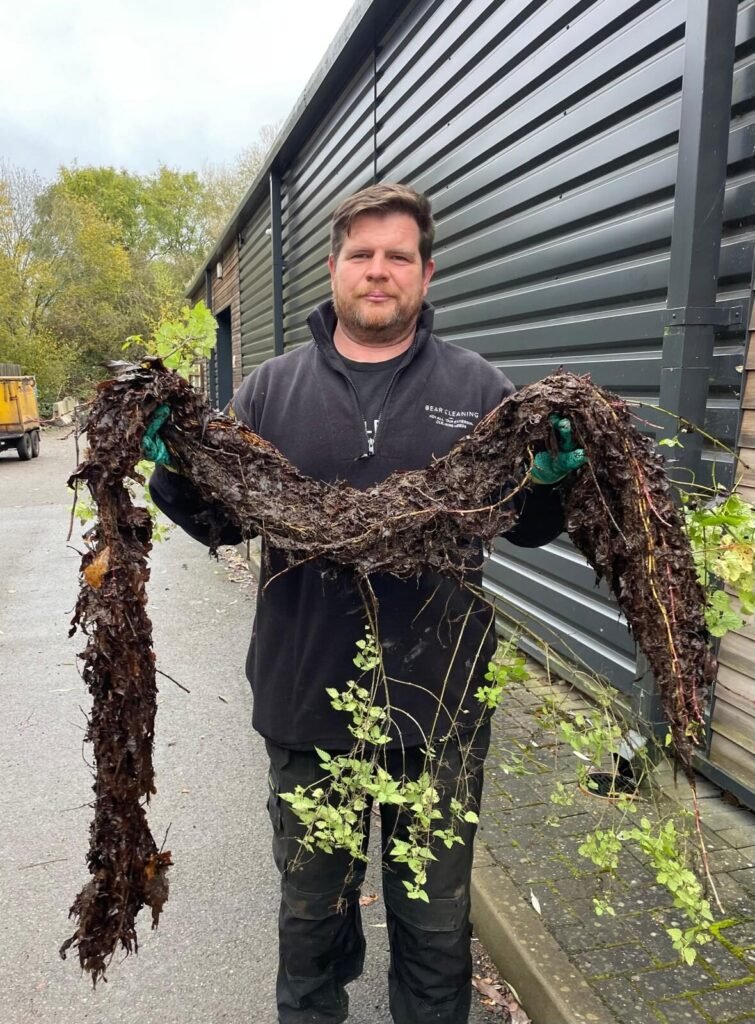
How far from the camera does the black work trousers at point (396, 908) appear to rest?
197 cm

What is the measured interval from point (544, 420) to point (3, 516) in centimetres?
1123

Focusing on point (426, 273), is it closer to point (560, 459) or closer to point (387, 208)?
point (387, 208)

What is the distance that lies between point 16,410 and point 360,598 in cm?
1763

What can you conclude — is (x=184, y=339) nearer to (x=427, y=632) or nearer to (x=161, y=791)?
(x=427, y=632)

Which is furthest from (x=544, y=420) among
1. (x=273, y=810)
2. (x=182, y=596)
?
(x=182, y=596)

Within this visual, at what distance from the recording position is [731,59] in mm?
2697

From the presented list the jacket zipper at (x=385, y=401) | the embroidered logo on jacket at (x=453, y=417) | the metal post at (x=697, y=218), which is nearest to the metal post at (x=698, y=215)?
the metal post at (x=697, y=218)

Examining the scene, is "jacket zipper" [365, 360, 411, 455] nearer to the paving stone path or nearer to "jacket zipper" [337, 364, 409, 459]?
"jacket zipper" [337, 364, 409, 459]

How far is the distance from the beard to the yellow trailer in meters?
15.9

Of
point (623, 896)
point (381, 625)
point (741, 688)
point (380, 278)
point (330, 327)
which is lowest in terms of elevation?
point (623, 896)

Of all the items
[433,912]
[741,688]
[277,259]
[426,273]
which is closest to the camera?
[433,912]

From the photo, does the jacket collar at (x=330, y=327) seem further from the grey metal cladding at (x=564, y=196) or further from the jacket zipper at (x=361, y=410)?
the grey metal cladding at (x=564, y=196)

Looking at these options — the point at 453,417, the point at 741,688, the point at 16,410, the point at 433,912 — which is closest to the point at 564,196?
the point at 453,417

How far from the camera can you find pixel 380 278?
6.58 ft
